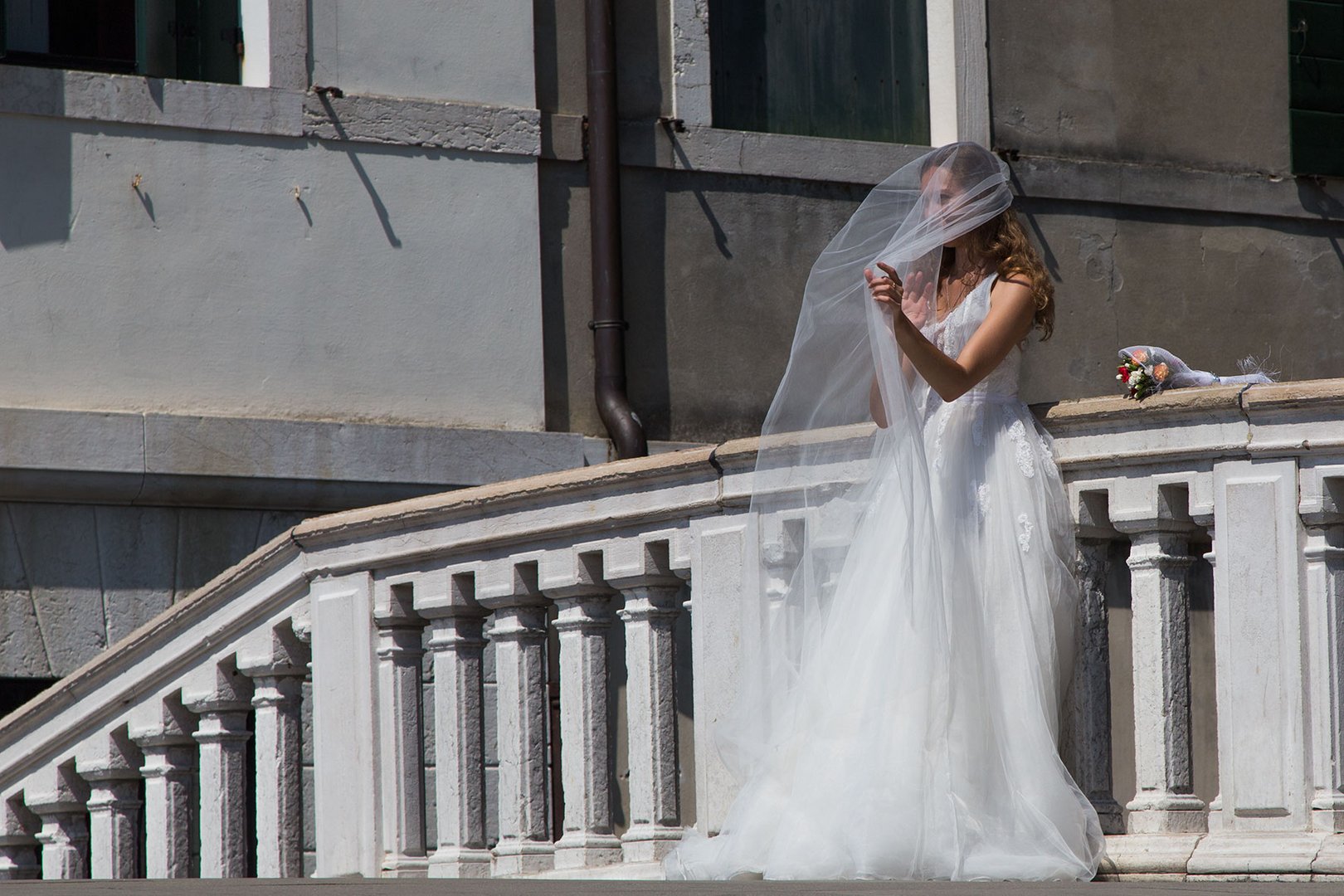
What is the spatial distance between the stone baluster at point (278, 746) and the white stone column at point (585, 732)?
3.57 feet

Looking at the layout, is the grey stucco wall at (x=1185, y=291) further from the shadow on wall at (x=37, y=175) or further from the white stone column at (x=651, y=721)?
the white stone column at (x=651, y=721)

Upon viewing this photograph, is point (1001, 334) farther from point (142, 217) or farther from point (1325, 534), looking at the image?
point (142, 217)

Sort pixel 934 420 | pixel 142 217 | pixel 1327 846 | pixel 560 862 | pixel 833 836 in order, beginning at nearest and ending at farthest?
pixel 1327 846 → pixel 833 836 → pixel 934 420 → pixel 560 862 → pixel 142 217

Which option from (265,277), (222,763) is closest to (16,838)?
(222,763)

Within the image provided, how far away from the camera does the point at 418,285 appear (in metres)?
8.63

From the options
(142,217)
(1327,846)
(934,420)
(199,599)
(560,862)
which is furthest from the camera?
(142,217)

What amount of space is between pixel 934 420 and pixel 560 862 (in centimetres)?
139

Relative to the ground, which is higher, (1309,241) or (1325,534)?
(1309,241)

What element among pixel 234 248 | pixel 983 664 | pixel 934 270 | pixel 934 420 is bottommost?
pixel 983 664

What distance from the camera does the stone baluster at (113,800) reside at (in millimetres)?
6492

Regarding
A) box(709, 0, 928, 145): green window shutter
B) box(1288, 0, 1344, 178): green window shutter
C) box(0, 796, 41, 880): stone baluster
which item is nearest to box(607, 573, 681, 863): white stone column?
box(0, 796, 41, 880): stone baluster

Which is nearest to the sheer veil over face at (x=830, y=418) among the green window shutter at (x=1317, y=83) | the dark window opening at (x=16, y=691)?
the dark window opening at (x=16, y=691)

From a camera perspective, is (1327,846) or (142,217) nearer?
(1327,846)

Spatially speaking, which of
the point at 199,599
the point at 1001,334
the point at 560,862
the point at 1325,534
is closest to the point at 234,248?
the point at 199,599
